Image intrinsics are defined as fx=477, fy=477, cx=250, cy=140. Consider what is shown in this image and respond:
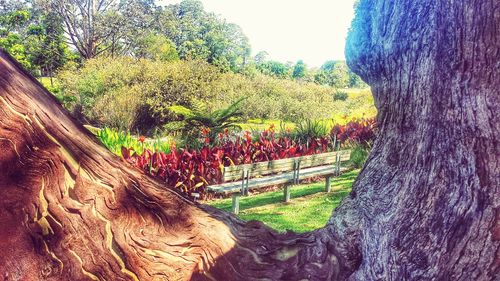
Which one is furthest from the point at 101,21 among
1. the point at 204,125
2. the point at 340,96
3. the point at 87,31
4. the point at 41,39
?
the point at 204,125

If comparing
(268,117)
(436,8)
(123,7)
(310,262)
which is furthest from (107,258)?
(123,7)

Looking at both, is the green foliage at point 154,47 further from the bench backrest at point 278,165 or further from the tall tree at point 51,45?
the bench backrest at point 278,165

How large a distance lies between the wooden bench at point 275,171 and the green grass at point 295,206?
0.22m

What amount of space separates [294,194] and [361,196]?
619 cm

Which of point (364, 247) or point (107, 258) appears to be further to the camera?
point (364, 247)

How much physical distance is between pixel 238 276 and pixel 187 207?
1.17 ft

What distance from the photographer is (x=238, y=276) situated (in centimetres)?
193

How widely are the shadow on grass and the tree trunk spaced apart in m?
5.19

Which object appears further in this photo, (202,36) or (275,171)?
(202,36)

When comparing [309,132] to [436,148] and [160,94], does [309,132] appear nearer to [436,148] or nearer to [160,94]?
[160,94]

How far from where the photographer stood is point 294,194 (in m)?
8.23

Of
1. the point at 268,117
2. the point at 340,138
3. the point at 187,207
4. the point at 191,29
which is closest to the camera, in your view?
the point at 187,207

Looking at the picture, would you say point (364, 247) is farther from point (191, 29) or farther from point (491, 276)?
point (191, 29)

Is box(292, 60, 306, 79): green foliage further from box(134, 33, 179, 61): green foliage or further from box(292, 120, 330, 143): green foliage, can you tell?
box(292, 120, 330, 143): green foliage
